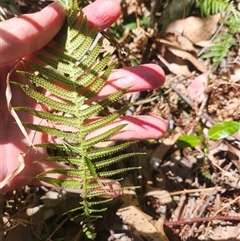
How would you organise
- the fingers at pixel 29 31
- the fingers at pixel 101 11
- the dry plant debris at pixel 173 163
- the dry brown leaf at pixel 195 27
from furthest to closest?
the dry brown leaf at pixel 195 27 → the dry plant debris at pixel 173 163 → the fingers at pixel 101 11 → the fingers at pixel 29 31

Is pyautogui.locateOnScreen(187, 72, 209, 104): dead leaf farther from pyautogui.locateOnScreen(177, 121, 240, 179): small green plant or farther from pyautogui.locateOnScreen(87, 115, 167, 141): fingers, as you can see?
pyautogui.locateOnScreen(87, 115, 167, 141): fingers

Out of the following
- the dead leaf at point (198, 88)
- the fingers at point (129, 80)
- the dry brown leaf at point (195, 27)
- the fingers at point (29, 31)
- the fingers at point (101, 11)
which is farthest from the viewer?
the dry brown leaf at point (195, 27)

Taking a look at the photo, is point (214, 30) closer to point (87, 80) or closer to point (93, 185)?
point (87, 80)

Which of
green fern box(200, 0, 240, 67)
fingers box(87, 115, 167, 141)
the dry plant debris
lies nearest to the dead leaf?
the dry plant debris

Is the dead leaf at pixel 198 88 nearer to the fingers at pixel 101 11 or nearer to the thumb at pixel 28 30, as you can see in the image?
the fingers at pixel 101 11

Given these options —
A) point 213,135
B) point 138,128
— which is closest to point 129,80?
point 138,128

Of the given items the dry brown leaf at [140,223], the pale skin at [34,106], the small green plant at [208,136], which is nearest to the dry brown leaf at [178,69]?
the small green plant at [208,136]
